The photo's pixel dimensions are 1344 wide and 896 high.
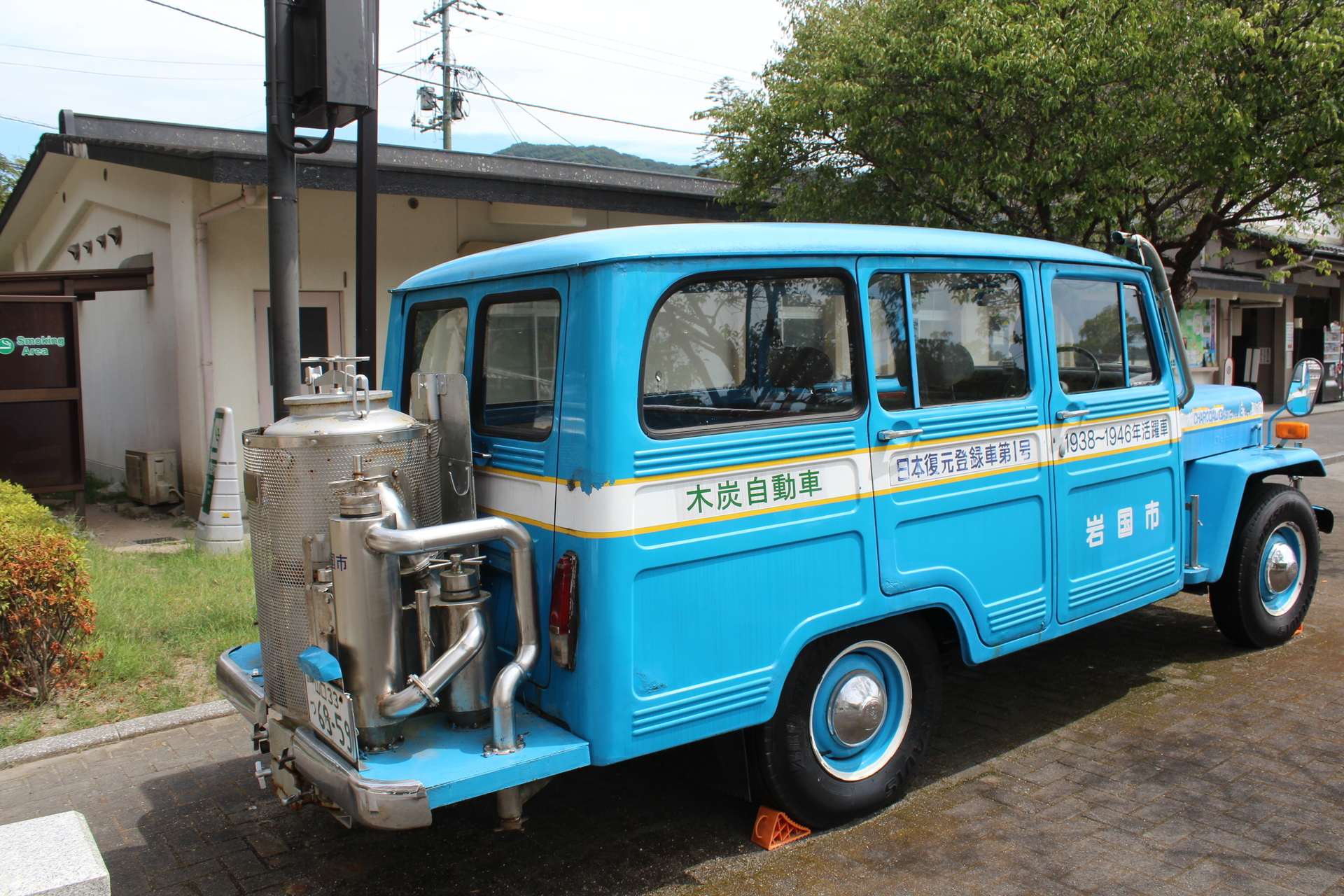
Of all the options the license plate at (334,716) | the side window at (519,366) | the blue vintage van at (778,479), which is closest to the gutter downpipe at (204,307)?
the blue vintage van at (778,479)

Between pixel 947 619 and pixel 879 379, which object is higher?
pixel 879 379

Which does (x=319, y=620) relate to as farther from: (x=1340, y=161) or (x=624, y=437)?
(x=1340, y=161)

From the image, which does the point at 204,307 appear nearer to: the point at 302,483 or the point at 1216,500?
the point at 302,483

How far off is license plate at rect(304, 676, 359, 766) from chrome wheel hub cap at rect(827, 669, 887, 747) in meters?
1.66

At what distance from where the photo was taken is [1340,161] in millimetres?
7188

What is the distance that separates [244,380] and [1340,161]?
9572 millimetres

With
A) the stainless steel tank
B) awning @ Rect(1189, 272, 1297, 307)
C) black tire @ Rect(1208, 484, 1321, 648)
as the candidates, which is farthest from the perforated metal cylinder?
awning @ Rect(1189, 272, 1297, 307)

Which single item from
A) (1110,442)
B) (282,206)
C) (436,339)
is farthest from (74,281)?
(1110,442)

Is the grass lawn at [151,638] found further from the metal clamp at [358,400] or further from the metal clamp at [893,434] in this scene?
the metal clamp at [893,434]

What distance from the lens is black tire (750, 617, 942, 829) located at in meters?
3.37

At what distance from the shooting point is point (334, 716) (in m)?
2.80

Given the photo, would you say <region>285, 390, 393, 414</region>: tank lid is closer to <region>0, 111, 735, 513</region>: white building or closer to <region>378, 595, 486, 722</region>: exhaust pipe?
<region>378, 595, 486, 722</region>: exhaust pipe

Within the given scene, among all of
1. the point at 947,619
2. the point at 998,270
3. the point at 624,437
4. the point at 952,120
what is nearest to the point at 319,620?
the point at 624,437

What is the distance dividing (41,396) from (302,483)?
7.55 meters
